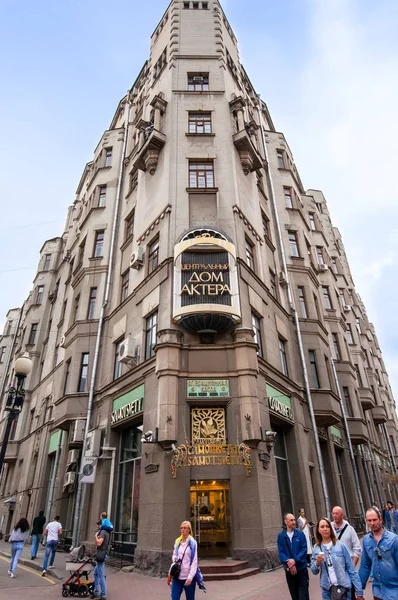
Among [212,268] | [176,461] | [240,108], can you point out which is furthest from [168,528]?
[240,108]

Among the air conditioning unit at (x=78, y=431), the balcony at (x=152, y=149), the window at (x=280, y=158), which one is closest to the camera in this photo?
the air conditioning unit at (x=78, y=431)

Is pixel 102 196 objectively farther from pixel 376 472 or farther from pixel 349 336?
pixel 376 472

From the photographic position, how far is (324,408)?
20078 mm

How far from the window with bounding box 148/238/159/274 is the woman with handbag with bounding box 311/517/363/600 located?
1391cm

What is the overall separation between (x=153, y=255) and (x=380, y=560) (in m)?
15.6

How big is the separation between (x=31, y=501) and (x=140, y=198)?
19.6 meters

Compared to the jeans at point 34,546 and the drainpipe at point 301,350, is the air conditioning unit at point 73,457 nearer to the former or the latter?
the jeans at point 34,546

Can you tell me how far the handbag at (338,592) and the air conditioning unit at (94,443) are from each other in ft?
43.5

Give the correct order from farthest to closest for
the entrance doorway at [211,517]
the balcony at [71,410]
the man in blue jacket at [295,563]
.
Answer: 1. the balcony at [71,410]
2. the entrance doorway at [211,517]
3. the man in blue jacket at [295,563]

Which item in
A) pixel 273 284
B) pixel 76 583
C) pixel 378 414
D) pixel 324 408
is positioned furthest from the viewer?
pixel 378 414

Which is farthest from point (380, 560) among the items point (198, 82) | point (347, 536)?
point (198, 82)

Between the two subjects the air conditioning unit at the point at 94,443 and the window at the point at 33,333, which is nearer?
the air conditioning unit at the point at 94,443

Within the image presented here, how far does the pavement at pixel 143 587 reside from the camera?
28.6 ft

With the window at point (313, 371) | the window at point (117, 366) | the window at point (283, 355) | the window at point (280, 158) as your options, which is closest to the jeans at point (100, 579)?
the window at point (117, 366)
